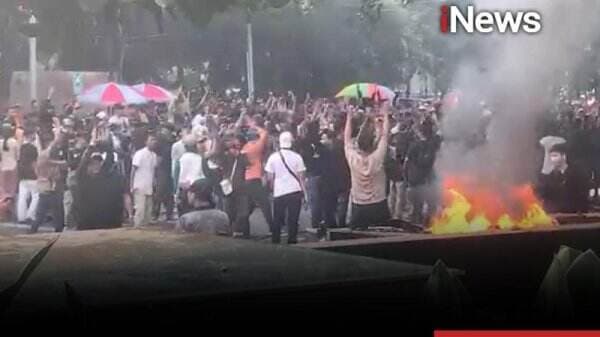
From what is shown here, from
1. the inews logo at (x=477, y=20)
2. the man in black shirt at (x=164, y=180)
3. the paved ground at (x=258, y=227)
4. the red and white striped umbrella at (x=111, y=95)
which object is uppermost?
the inews logo at (x=477, y=20)

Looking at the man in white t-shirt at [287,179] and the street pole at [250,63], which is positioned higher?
the street pole at [250,63]

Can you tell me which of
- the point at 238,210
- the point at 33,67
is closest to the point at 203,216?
the point at 238,210

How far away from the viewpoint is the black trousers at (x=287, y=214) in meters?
2.18

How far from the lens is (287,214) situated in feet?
7.18

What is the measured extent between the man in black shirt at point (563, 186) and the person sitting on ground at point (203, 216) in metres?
0.87

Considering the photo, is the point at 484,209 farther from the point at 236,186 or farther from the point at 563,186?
the point at 236,186

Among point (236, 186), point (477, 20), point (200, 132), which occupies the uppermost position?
point (477, 20)

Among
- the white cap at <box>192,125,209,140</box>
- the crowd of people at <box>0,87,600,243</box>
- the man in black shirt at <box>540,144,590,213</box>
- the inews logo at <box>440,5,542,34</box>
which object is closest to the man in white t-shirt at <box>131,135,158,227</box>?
the crowd of people at <box>0,87,600,243</box>

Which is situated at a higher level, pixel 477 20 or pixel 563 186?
pixel 477 20

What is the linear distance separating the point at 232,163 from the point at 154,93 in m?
0.27

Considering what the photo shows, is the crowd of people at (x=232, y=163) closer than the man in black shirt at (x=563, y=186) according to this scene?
Yes

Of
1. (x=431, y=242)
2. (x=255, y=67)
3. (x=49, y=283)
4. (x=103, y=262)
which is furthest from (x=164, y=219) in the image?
(x=431, y=242)

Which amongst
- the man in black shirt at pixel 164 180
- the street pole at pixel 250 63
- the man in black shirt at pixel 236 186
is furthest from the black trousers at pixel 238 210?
the street pole at pixel 250 63

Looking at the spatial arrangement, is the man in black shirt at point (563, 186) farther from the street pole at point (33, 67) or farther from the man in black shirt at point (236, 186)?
the street pole at point (33, 67)
